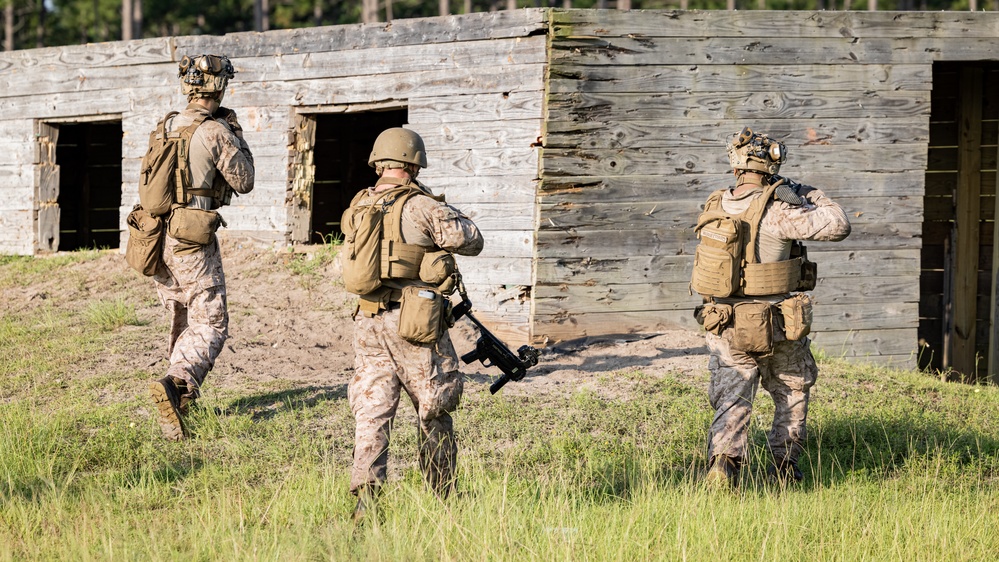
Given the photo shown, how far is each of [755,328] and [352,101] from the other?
5491 mm

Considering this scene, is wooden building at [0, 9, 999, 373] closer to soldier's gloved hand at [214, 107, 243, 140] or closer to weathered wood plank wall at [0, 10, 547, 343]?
weathered wood plank wall at [0, 10, 547, 343]

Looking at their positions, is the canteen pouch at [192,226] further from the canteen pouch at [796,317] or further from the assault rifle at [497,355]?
the canteen pouch at [796,317]

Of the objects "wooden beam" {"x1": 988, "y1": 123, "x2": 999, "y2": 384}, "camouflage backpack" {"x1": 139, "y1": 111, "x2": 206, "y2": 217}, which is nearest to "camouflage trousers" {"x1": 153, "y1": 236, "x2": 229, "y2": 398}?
"camouflage backpack" {"x1": 139, "y1": 111, "x2": 206, "y2": 217}

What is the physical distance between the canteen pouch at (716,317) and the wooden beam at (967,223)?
685 cm

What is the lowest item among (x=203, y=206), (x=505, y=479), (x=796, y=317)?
(x=505, y=479)

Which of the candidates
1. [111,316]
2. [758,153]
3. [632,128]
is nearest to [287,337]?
[111,316]

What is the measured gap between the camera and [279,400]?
21.6ft

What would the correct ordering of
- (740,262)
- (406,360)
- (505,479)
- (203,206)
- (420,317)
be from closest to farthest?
(505,479) < (420,317) < (406,360) < (740,262) < (203,206)

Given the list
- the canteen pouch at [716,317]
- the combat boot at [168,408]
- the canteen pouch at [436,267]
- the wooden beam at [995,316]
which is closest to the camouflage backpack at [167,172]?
the combat boot at [168,408]

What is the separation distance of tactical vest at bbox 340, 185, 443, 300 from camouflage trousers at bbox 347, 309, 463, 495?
7.2 inches

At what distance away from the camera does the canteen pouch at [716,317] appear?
5.05 metres

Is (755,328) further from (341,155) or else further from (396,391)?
(341,155)

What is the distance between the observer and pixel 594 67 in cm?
821

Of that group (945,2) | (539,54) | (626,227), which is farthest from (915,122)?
(945,2)
